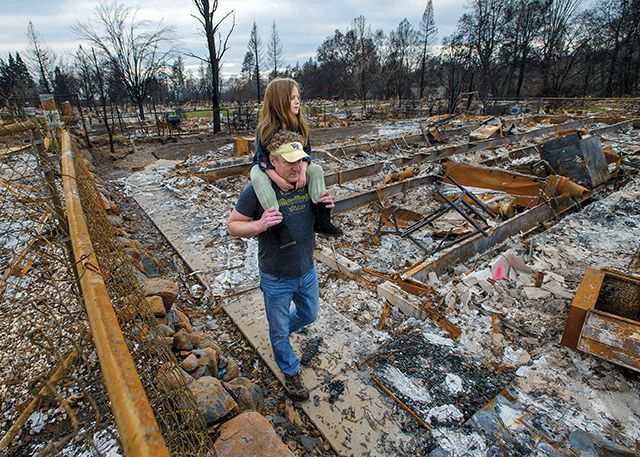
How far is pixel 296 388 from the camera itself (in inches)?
99.9

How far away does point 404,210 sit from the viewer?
237 inches

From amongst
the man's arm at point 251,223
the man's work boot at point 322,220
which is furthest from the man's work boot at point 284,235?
the man's work boot at point 322,220

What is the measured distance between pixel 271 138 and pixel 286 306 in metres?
1.16

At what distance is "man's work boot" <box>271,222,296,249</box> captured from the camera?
2029 mm

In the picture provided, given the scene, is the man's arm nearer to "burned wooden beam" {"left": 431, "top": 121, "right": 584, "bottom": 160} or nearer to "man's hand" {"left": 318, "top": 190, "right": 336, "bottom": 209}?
"man's hand" {"left": 318, "top": 190, "right": 336, "bottom": 209}

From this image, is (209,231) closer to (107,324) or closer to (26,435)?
(26,435)

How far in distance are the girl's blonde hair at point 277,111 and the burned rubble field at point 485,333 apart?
200 centimetres

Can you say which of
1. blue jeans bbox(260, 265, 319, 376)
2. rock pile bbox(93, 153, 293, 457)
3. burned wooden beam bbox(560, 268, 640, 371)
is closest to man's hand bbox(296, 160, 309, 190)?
blue jeans bbox(260, 265, 319, 376)

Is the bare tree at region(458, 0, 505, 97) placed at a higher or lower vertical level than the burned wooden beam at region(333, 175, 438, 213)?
higher

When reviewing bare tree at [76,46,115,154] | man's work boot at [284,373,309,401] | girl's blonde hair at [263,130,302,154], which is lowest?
man's work boot at [284,373,309,401]

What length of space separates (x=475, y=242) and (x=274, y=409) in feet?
11.9

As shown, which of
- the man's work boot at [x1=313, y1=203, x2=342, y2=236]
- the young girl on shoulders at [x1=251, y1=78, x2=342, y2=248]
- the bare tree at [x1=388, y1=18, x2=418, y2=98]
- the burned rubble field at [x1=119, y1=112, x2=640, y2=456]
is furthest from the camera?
the bare tree at [x1=388, y1=18, x2=418, y2=98]

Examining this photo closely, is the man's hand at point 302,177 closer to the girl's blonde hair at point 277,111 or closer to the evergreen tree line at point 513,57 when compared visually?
the girl's blonde hair at point 277,111

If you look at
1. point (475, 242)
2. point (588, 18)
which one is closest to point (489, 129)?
point (475, 242)
